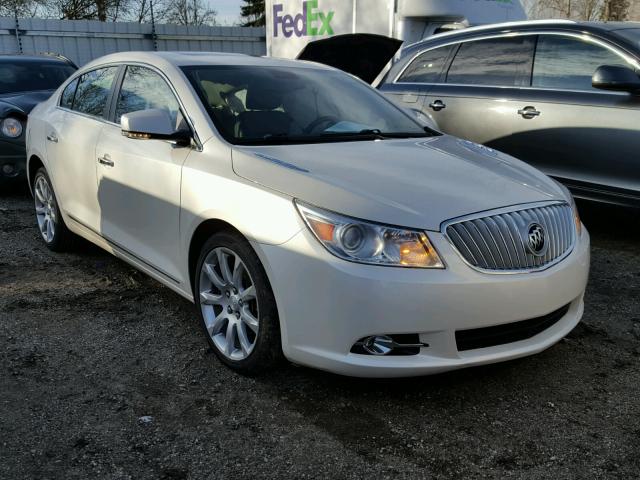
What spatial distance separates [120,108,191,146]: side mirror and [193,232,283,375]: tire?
629 mm

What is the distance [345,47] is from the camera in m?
8.69

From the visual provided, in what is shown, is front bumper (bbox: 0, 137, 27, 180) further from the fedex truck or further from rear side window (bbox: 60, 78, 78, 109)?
the fedex truck

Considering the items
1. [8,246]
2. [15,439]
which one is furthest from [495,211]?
[8,246]

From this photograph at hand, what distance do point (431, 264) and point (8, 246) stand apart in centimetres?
415

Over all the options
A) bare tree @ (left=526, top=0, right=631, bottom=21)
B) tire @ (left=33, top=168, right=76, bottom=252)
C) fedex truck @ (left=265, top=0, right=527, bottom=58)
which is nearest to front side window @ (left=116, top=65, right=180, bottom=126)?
tire @ (left=33, top=168, right=76, bottom=252)

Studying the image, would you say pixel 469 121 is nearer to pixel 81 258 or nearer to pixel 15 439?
pixel 81 258

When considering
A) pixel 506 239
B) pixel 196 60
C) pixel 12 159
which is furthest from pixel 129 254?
pixel 12 159

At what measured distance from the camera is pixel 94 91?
4.71m

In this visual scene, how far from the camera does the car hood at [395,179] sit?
2.80 m

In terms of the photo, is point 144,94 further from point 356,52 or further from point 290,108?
point 356,52

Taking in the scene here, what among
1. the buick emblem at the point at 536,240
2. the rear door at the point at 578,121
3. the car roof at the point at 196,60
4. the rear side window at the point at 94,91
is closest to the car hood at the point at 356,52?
the rear door at the point at 578,121

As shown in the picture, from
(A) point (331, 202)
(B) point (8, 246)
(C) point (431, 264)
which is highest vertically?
(A) point (331, 202)

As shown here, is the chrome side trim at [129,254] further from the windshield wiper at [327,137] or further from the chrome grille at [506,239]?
the chrome grille at [506,239]

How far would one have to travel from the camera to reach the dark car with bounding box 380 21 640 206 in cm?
499
